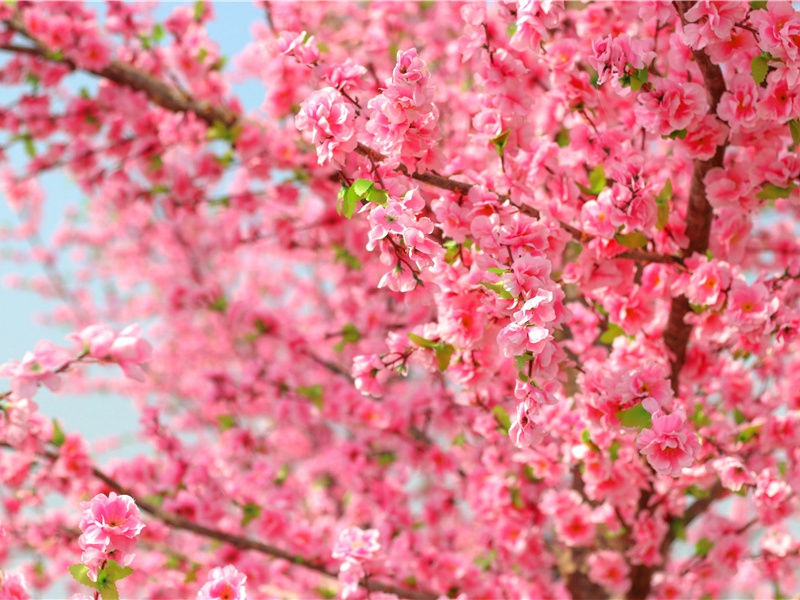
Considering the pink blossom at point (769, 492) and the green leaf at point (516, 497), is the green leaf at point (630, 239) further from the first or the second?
the green leaf at point (516, 497)

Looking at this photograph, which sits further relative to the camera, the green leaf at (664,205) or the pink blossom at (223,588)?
the green leaf at (664,205)

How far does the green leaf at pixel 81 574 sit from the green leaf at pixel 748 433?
2.93m

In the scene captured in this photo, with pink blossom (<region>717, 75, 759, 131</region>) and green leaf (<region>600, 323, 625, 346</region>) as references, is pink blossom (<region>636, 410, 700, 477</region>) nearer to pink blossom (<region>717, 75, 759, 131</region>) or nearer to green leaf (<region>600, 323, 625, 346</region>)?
green leaf (<region>600, 323, 625, 346</region>)

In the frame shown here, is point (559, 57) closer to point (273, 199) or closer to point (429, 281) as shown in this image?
point (429, 281)

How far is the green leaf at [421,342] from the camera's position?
2633 mm

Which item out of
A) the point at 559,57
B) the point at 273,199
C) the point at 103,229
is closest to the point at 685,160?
the point at 559,57

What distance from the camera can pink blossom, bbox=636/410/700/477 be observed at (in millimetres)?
2184

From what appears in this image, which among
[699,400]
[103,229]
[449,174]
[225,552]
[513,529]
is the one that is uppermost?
[103,229]

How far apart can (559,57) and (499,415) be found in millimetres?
1627

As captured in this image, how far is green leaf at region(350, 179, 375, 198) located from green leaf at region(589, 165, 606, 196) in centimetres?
113

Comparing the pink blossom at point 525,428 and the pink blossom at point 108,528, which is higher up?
the pink blossom at point 525,428

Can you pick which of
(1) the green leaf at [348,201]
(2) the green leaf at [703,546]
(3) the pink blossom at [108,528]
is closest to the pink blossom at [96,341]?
(3) the pink blossom at [108,528]

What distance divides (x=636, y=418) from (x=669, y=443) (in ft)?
0.56

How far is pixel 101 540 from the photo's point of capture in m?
2.10
